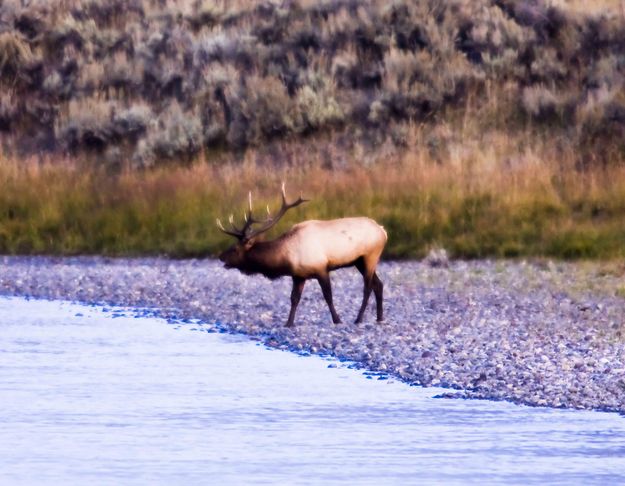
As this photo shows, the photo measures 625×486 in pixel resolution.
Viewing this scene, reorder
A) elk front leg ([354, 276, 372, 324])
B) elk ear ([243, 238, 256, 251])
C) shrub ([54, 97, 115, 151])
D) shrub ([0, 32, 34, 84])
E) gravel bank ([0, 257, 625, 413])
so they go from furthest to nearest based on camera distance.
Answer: shrub ([0, 32, 34, 84]) → shrub ([54, 97, 115, 151]) → elk ear ([243, 238, 256, 251]) → elk front leg ([354, 276, 372, 324]) → gravel bank ([0, 257, 625, 413])

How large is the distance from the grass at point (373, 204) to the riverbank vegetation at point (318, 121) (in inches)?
1.2

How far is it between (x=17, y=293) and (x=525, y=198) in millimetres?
6413

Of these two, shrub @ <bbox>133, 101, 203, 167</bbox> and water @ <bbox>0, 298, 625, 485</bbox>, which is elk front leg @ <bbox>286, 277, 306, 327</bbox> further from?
shrub @ <bbox>133, 101, 203, 167</bbox>

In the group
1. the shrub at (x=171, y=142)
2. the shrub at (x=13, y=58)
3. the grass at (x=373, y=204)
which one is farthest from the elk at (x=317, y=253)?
the shrub at (x=13, y=58)

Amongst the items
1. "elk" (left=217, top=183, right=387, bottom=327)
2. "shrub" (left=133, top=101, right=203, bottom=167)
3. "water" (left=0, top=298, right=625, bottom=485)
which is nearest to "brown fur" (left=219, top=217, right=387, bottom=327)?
"elk" (left=217, top=183, right=387, bottom=327)

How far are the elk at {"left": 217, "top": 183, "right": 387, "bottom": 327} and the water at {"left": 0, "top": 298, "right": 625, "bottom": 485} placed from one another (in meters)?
1.18

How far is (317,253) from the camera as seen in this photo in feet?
48.9

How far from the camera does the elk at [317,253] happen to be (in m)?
14.9

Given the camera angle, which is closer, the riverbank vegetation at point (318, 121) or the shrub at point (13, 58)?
the riverbank vegetation at point (318, 121)

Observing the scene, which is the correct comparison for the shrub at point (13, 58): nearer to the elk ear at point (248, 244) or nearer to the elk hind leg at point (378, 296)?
the elk ear at point (248, 244)

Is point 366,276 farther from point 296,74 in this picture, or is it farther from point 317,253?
point 296,74

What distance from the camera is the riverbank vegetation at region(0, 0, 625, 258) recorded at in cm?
2178

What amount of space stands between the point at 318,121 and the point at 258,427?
61.5 feet

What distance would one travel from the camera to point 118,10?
35875mm
